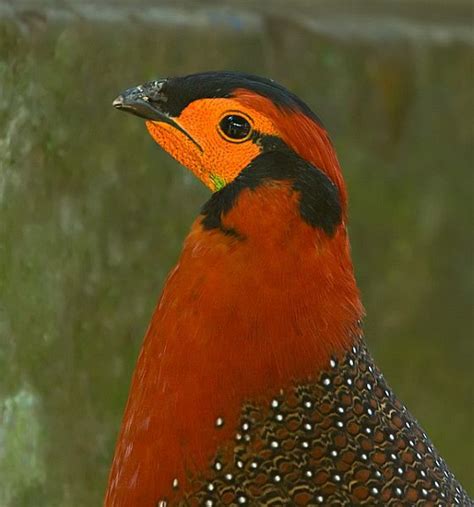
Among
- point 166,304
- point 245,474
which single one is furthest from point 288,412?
point 166,304

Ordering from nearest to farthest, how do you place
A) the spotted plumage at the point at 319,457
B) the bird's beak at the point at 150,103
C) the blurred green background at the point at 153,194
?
1. the spotted plumage at the point at 319,457
2. the bird's beak at the point at 150,103
3. the blurred green background at the point at 153,194

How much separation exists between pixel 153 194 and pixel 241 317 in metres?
1.13

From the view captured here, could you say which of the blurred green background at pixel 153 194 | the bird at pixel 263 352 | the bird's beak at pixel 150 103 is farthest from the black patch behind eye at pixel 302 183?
the blurred green background at pixel 153 194

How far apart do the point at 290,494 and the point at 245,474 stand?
8 centimetres

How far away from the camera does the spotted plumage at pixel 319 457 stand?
6.53 feet

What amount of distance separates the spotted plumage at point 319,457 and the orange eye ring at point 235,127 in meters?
0.43

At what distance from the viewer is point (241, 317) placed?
2.03 metres

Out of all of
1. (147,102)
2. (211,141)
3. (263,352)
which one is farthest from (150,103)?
(263,352)

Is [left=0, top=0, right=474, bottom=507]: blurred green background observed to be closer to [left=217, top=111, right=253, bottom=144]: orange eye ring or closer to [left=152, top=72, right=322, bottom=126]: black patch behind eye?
[left=152, top=72, right=322, bottom=126]: black patch behind eye

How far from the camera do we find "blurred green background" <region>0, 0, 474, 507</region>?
9.14 ft

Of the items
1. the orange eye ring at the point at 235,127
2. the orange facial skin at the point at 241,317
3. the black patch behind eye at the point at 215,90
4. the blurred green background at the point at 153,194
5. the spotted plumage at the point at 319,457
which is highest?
the blurred green background at the point at 153,194

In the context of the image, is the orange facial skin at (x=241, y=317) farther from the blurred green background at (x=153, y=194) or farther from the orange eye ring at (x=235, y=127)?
the blurred green background at (x=153, y=194)

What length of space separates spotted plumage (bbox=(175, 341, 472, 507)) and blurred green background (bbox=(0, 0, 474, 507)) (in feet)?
3.05

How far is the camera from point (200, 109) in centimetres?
210
